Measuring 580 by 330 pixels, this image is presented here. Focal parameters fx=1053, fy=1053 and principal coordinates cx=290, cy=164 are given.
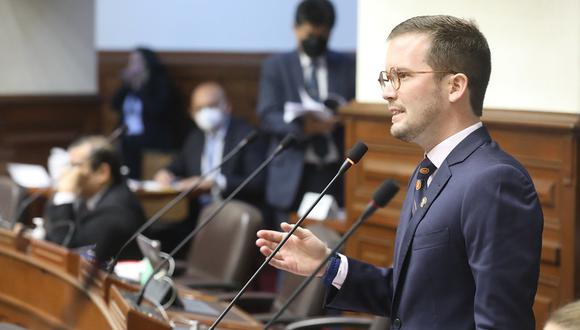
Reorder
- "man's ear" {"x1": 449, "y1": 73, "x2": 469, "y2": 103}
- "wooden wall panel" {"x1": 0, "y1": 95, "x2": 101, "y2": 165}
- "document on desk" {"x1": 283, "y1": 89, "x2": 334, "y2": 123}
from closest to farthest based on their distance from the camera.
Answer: "man's ear" {"x1": 449, "y1": 73, "x2": 469, "y2": 103}
"document on desk" {"x1": 283, "y1": 89, "x2": 334, "y2": 123}
"wooden wall panel" {"x1": 0, "y1": 95, "x2": 101, "y2": 165}

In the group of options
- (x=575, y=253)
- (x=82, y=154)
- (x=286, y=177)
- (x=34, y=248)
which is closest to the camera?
(x=575, y=253)

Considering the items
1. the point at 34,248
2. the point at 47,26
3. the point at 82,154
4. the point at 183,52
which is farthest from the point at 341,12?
the point at 34,248

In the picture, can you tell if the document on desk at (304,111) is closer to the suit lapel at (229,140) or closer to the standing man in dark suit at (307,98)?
the standing man in dark suit at (307,98)

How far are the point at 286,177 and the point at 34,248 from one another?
6.80 ft

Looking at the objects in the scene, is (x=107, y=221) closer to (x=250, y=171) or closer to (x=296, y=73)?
(x=296, y=73)

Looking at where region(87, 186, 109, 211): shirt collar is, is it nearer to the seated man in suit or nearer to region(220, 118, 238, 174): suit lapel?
the seated man in suit

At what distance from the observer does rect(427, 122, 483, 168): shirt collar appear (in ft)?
7.53

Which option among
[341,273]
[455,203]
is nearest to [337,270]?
[341,273]

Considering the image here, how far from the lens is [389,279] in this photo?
255 cm

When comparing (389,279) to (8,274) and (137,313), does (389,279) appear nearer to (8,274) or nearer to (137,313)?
(137,313)

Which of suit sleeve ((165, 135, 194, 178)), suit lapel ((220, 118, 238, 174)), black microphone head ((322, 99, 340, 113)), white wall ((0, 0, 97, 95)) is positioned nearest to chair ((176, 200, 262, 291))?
black microphone head ((322, 99, 340, 113))

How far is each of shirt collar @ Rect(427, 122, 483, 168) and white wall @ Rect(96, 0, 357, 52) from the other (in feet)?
24.2

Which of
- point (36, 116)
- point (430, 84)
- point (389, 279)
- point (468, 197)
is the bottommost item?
point (36, 116)

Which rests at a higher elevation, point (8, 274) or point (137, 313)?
point (137, 313)
